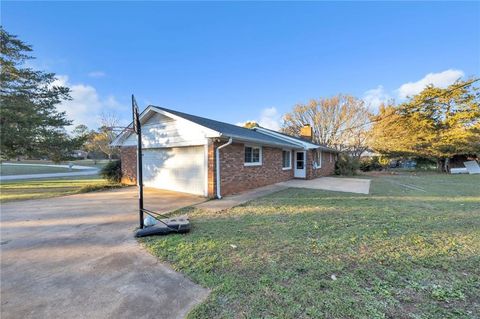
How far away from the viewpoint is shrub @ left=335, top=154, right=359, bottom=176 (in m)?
20.0

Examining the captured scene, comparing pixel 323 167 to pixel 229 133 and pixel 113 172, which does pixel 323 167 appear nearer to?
pixel 229 133

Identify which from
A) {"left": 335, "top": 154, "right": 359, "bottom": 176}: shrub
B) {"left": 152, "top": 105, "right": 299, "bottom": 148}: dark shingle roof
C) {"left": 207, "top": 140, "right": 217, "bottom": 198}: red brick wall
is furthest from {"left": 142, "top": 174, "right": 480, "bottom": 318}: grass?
{"left": 335, "top": 154, "right": 359, "bottom": 176}: shrub

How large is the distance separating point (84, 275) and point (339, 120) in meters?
28.4

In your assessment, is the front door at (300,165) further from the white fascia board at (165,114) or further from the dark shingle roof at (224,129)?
the white fascia board at (165,114)

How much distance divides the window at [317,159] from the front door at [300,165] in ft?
4.52

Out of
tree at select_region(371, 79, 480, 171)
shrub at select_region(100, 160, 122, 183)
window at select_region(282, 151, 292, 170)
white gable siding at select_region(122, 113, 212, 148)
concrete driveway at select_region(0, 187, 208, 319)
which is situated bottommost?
concrete driveway at select_region(0, 187, 208, 319)

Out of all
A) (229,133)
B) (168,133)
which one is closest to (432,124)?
(229,133)

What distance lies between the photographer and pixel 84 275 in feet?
9.64

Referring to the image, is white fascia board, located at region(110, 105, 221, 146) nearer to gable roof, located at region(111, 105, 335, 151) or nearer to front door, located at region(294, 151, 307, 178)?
gable roof, located at region(111, 105, 335, 151)

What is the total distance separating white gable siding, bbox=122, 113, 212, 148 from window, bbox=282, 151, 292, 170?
7000mm

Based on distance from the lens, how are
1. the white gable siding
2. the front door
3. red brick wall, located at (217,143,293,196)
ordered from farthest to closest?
the front door, the white gable siding, red brick wall, located at (217,143,293,196)

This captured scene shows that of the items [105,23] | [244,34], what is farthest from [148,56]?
[244,34]

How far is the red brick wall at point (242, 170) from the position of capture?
8.73m

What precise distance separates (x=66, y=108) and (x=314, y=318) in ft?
58.4
